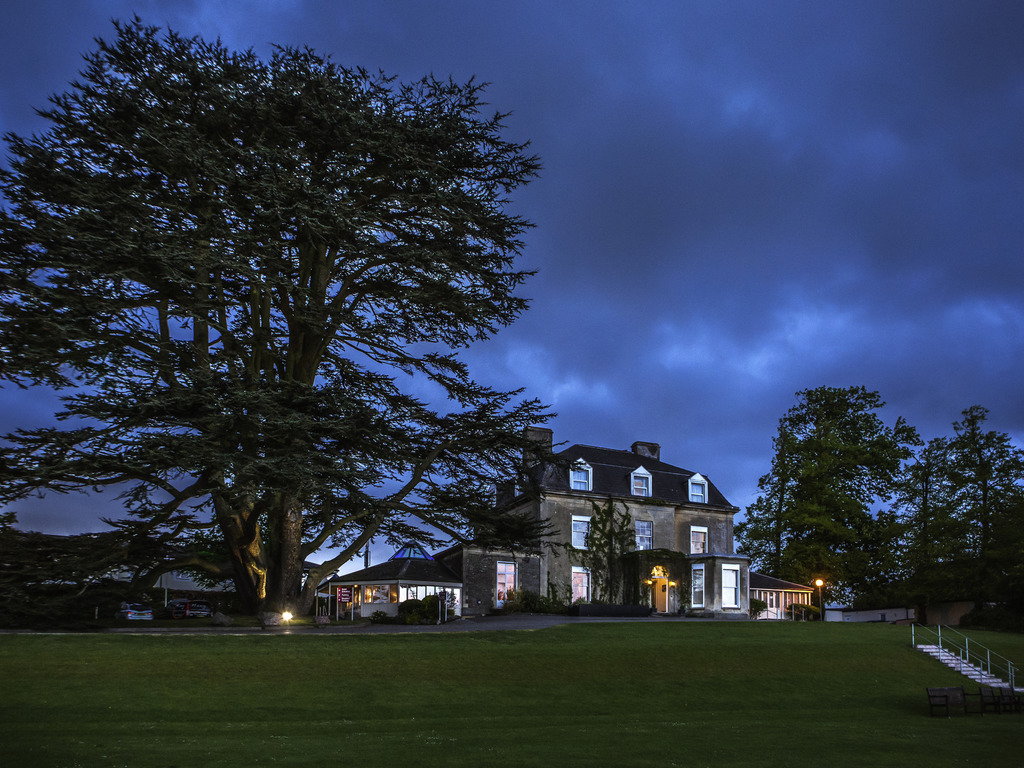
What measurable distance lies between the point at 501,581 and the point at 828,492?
21.1 meters

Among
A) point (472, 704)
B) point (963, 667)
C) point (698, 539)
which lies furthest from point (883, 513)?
point (472, 704)

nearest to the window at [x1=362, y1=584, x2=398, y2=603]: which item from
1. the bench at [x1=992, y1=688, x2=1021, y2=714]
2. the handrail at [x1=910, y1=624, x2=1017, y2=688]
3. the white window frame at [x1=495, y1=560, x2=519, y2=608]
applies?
the white window frame at [x1=495, y1=560, x2=519, y2=608]

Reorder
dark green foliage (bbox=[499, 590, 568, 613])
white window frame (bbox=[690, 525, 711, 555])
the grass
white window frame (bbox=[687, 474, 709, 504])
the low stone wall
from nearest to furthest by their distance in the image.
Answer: the grass < the low stone wall < dark green foliage (bbox=[499, 590, 568, 613]) < white window frame (bbox=[690, 525, 711, 555]) < white window frame (bbox=[687, 474, 709, 504])

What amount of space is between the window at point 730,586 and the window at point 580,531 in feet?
22.9

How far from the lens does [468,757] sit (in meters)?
11.8

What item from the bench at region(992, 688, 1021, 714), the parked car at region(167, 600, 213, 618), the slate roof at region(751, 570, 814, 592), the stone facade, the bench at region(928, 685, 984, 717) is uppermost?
the stone facade

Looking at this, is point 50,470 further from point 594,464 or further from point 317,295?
point 594,464

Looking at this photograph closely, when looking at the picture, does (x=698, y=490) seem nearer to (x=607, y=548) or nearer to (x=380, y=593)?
(x=607, y=548)

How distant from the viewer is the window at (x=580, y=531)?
38.7 m

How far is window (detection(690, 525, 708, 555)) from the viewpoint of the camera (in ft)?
138

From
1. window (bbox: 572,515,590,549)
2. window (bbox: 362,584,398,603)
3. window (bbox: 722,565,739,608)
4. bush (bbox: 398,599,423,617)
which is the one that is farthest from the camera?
window (bbox: 722,565,739,608)

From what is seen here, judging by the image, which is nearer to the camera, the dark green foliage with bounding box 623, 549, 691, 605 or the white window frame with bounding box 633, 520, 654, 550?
the dark green foliage with bounding box 623, 549, 691, 605

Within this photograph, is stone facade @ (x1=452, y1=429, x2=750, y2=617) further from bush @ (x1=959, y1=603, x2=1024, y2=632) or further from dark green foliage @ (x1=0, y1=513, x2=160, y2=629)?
dark green foliage @ (x1=0, y1=513, x2=160, y2=629)

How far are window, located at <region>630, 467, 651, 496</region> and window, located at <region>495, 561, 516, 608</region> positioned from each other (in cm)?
782
